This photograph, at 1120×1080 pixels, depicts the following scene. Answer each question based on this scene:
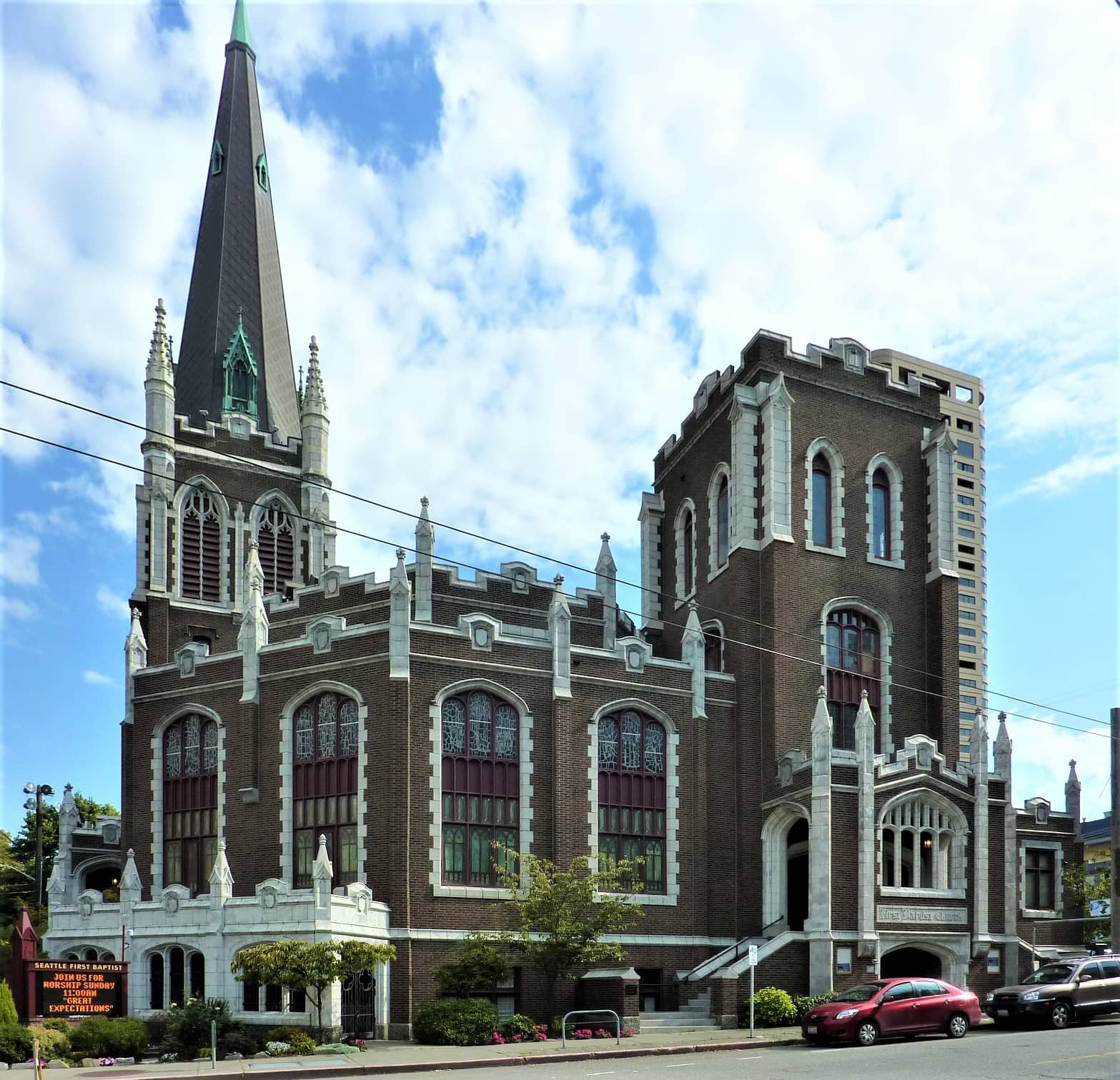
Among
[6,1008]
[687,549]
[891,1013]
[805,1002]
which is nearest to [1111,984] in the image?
[891,1013]

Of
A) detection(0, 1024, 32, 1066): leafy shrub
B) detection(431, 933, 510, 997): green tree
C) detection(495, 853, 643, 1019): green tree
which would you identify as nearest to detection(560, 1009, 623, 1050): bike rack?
detection(495, 853, 643, 1019): green tree

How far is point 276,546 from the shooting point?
56.0 meters

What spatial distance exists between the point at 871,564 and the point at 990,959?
1188 centimetres

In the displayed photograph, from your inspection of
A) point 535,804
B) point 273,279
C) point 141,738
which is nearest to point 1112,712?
point 535,804

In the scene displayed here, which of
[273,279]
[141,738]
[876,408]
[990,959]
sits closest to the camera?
[990,959]

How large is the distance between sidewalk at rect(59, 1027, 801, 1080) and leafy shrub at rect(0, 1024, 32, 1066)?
3.38ft

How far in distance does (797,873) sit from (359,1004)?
14427mm

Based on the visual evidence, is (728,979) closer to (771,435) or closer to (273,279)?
(771,435)

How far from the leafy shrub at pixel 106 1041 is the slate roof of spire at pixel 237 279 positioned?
113 feet

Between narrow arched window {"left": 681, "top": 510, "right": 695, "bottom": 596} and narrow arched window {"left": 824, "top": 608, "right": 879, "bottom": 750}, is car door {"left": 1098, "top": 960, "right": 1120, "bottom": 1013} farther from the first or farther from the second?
narrow arched window {"left": 681, "top": 510, "right": 695, "bottom": 596}

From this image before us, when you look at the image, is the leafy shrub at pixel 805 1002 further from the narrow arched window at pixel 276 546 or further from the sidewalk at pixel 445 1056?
the narrow arched window at pixel 276 546

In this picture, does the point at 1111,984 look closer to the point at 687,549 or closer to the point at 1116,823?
the point at 1116,823

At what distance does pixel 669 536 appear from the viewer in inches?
1874

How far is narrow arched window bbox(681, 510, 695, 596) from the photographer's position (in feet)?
151
